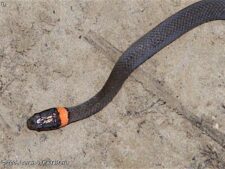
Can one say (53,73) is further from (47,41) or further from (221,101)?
(221,101)

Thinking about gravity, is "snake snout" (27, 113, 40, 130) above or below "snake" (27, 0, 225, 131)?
below

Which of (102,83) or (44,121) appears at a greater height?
(102,83)

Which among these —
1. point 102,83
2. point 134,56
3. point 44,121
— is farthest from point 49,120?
point 134,56

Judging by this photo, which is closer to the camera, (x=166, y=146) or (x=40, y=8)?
(x=166, y=146)

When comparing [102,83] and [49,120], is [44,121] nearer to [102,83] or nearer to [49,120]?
[49,120]

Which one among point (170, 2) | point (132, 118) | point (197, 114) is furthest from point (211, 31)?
point (132, 118)

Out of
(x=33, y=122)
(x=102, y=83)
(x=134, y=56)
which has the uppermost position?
(x=134, y=56)

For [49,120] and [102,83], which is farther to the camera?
[102,83]
